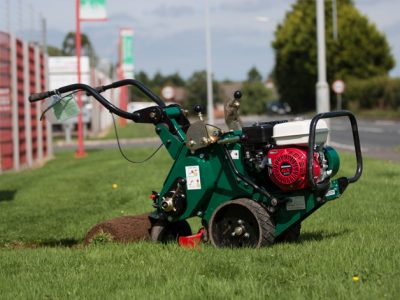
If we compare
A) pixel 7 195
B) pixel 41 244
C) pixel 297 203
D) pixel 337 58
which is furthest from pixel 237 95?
pixel 337 58

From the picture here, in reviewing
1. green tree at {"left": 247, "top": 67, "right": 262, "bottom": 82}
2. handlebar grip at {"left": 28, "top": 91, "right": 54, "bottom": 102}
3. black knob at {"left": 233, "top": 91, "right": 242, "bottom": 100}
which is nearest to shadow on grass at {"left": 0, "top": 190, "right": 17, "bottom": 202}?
handlebar grip at {"left": 28, "top": 91, "right": 54, "bottom": 102}

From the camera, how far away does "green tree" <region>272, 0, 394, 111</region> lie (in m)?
71.4

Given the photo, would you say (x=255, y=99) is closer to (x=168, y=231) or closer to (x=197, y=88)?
(x=197, y=88)

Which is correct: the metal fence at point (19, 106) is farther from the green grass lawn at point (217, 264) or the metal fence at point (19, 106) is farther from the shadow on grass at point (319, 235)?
the shadow on grass at point (319, 235)

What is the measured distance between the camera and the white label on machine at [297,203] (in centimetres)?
641

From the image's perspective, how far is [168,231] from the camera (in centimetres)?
743

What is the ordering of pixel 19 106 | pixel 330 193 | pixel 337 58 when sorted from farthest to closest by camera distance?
pixel 337 58 → pixel 19 106 → pixel 330 193

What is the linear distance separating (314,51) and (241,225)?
6829 cm

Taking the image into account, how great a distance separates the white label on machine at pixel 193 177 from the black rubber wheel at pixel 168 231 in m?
0.69

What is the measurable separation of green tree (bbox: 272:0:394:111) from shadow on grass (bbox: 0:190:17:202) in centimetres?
5989

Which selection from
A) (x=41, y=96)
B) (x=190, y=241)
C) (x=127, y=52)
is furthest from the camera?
(x=127, y=52)

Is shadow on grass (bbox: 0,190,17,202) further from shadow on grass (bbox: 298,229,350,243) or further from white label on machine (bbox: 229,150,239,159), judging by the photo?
white label on machine (bbox: 229,150,239,159)

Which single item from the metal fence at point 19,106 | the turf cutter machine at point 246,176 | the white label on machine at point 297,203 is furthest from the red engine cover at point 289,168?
the metal fence at point 19,106

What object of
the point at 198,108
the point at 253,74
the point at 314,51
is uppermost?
the point at 253,74
